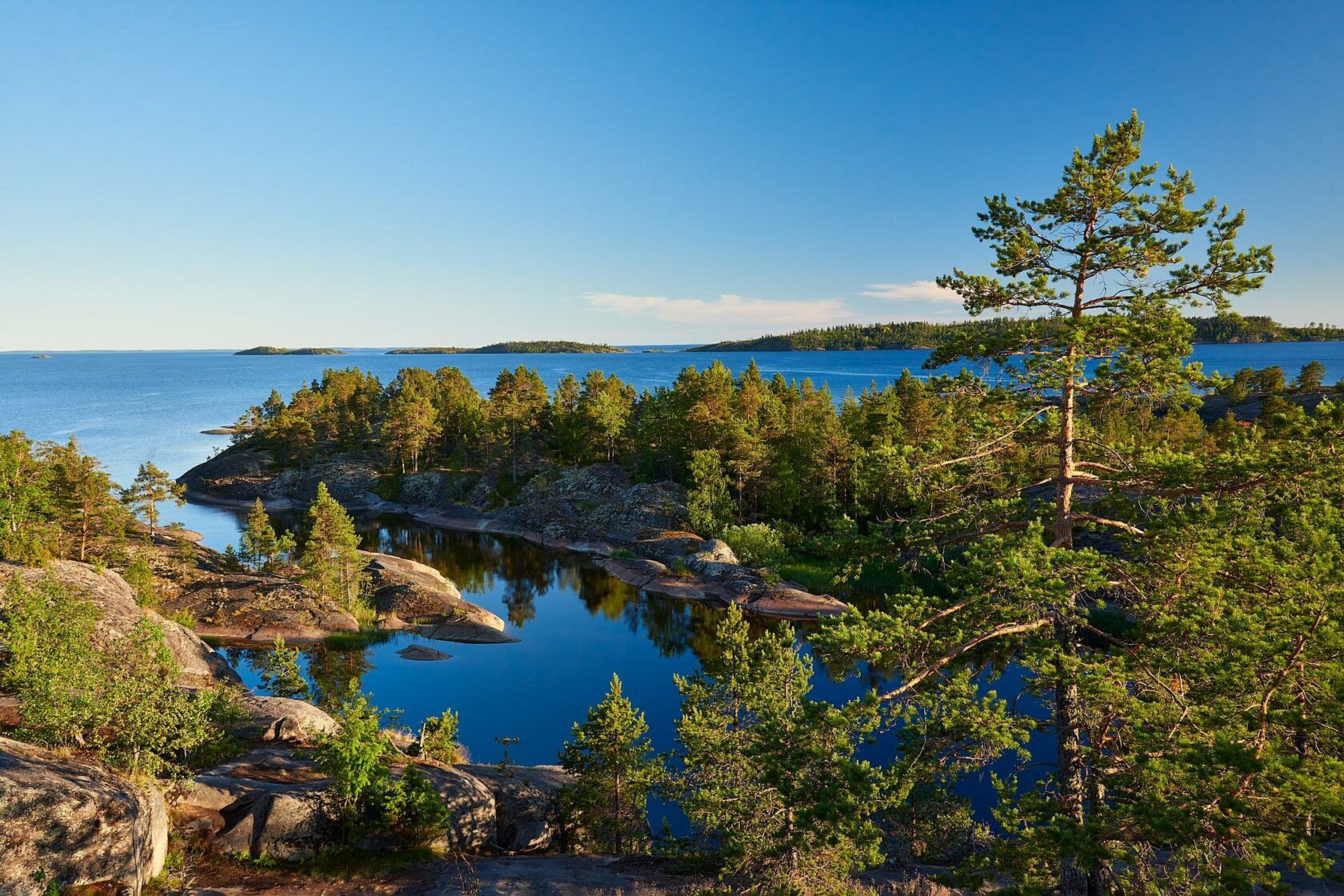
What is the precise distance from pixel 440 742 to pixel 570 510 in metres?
47.7

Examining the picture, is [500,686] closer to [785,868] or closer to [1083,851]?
[785,868]

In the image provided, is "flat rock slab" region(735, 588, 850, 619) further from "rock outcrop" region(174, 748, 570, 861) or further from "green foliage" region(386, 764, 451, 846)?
"green foliage" region(386, 764, 451, 846)

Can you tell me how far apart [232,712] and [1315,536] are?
28.6 meters

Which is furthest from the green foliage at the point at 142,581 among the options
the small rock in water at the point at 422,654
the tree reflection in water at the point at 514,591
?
the small rock in water at the point at 422,654

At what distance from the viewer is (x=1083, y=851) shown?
9320 millimetres

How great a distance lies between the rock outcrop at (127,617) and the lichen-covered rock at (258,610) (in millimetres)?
7618

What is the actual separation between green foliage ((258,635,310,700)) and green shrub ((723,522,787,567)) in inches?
1342

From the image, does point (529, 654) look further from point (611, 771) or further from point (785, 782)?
point (785, 782)

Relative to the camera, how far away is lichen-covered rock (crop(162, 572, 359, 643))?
136ft

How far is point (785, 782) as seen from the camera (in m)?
11.8

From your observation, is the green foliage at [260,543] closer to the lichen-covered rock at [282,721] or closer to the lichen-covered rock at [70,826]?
the lichen-covered rock at [282,721]

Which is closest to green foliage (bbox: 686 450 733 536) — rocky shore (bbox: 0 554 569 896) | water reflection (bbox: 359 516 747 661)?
water reflection (bbox: 359 516 747 661)

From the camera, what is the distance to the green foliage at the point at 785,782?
11133 mm

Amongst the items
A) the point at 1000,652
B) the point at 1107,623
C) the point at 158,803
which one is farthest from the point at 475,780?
the point at 1107,623
